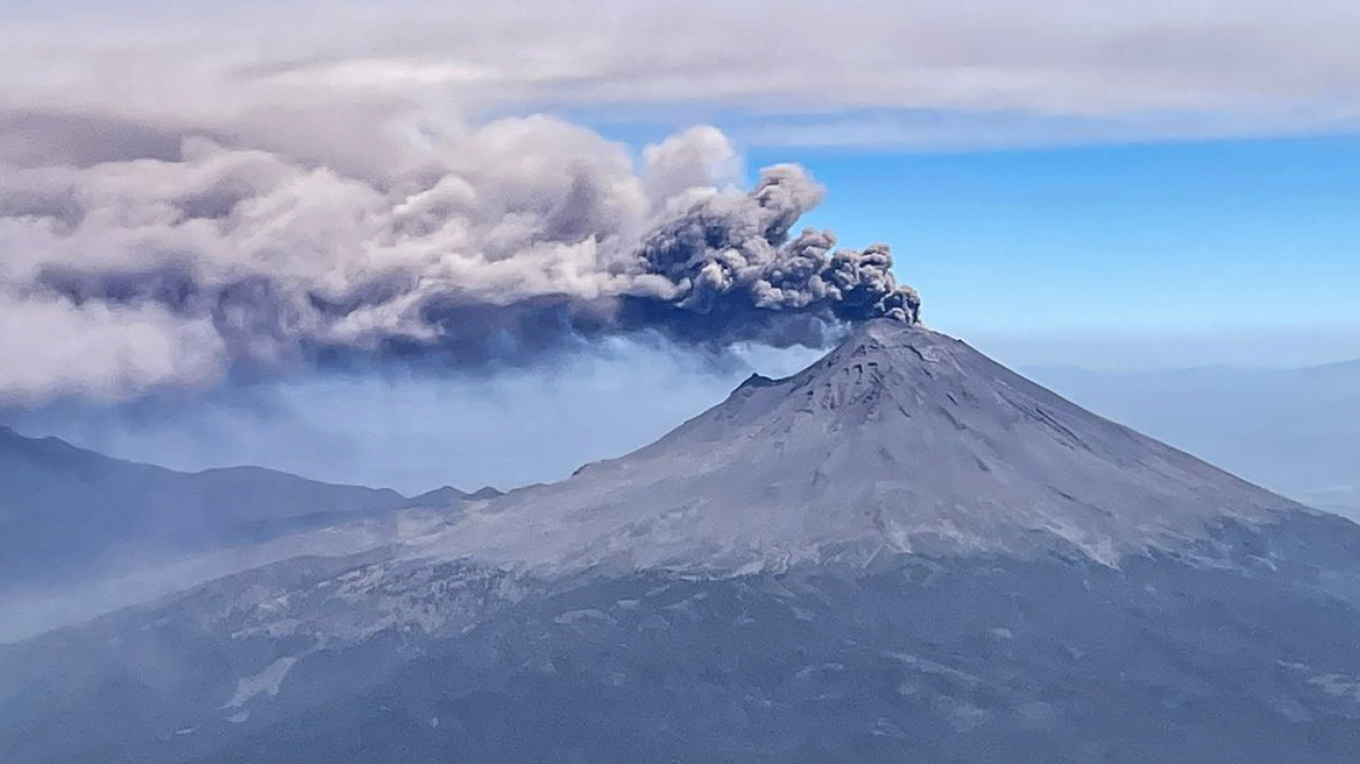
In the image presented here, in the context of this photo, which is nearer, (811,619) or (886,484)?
(811,619)

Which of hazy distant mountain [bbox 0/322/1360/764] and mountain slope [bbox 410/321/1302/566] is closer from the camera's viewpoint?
hazy distant mountain [bbox 0/322/1360/764]

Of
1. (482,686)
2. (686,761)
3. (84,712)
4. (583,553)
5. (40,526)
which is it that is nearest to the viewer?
(686,761)

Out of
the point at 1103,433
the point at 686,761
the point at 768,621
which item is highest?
the point at 1103,433

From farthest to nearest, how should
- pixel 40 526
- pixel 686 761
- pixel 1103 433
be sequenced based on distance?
1. pixel 40 526
2. pixel 1103 433
3. pixel 686 761

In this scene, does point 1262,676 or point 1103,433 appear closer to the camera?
point 1262,676

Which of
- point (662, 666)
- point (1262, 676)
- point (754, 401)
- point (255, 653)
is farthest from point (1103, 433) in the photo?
point (255, 653)

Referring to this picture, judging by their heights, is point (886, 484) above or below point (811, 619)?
above

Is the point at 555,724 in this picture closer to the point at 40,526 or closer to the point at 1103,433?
the point at 1103,433

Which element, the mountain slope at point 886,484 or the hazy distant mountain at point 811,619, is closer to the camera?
the hazy distant mountain at point 811,619
